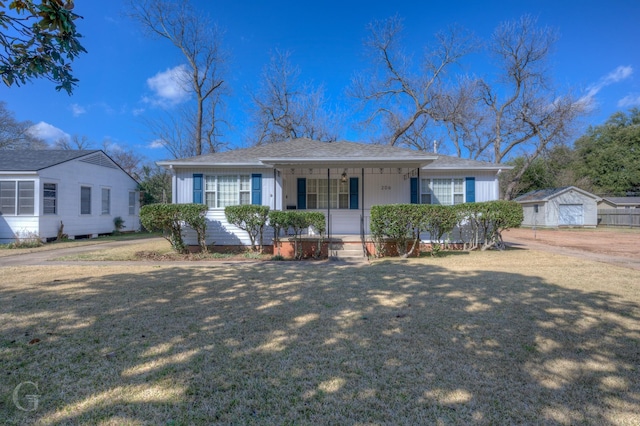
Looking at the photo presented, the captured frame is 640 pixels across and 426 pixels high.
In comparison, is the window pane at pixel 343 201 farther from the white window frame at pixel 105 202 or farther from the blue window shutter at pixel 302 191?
the white window frame at pixel 105 202

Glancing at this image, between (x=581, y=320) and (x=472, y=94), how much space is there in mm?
25568

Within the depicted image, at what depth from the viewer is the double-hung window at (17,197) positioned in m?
12.9

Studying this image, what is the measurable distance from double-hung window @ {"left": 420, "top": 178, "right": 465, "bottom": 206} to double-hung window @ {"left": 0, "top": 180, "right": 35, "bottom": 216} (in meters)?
16.5

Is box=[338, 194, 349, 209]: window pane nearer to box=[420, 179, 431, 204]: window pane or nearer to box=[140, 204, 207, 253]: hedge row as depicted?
box=[420, 179, 431, 204]: window pane

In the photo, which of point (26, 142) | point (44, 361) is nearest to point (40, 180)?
point (44, 361)

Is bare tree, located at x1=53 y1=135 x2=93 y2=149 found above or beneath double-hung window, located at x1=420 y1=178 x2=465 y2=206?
above

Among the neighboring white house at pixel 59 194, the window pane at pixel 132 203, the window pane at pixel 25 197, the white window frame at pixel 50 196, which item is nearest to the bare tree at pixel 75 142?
the window pane at pixel 132 203

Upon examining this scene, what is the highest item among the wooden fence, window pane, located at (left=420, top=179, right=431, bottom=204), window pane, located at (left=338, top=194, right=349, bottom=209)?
window pane, located at (left=420, top=179, right=431, bottom=204)

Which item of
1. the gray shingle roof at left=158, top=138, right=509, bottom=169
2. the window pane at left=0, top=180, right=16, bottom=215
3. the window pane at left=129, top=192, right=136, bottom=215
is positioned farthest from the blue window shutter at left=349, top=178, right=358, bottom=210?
the window pane at left=129, top=192, right=136, bottom=215

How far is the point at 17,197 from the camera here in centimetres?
1293

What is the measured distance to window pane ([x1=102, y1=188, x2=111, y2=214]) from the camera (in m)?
16.8

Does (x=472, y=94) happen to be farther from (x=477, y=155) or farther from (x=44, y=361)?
(x=44, y=361)

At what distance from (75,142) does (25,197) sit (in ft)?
104

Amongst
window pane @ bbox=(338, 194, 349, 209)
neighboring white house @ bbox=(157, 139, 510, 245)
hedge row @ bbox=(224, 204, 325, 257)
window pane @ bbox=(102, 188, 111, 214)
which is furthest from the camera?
window pane @ bbox=(102, 188, 111, 214)
